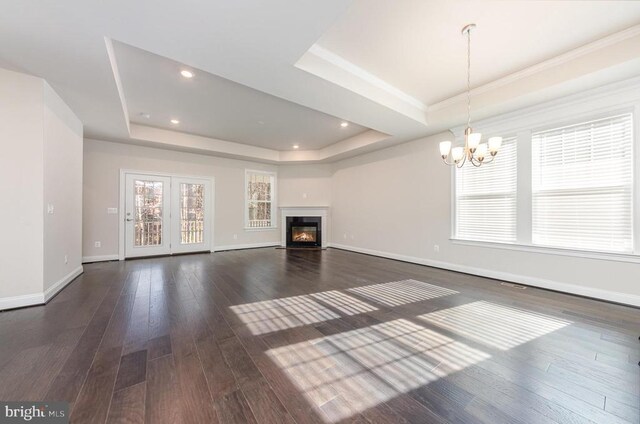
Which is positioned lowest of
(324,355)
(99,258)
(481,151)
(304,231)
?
(324,355)

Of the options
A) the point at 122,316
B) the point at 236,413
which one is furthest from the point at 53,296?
the point at 236,413

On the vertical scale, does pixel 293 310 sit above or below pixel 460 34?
below

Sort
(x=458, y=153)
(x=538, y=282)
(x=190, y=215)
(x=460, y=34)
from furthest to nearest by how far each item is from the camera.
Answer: (x=190, y=215), (x=538, y=282), (x=458, y=153), (x=460, y=34)

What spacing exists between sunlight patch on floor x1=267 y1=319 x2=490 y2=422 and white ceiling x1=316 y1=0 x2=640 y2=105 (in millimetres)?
2914

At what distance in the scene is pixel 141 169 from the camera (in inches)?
220

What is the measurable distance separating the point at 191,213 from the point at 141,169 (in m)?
1.45

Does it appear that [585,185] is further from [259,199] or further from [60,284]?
[60,284]

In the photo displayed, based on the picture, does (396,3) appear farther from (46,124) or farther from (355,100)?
(46,124)

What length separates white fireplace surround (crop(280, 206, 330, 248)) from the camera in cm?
747

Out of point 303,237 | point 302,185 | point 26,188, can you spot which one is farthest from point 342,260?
point 26,188

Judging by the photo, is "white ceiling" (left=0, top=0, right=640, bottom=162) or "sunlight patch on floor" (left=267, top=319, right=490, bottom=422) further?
"white ceiling" (left=0, top=0, right=640, bottom=162)

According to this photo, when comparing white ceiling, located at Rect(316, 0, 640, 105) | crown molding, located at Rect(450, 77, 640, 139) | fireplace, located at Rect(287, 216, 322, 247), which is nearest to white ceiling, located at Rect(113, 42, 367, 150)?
white ceiling, located at Rect(316, 0, 640, 105)

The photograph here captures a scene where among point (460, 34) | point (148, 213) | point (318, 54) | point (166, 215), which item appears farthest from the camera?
point (166, 215)

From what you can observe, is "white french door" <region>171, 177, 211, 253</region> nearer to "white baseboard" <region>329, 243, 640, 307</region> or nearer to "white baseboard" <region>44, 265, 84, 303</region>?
"white baseboard" <region>44, 265, 84, 303</region>
